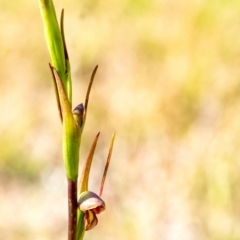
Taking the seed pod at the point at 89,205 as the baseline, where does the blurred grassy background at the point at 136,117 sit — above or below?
above

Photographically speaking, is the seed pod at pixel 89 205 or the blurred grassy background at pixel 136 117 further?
the blurred grassy background at pixel 136 117

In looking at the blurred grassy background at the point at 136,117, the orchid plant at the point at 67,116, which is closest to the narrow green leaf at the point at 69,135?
the orchid plant at the point at 67,116

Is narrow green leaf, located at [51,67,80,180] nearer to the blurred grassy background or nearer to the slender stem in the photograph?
the slender stem

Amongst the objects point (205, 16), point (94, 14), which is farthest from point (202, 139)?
point (94, 14)

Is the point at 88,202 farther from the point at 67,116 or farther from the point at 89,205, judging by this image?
the point at 67,116

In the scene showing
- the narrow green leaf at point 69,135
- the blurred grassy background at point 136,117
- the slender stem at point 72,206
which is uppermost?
the blurred grassy background at point 136,117

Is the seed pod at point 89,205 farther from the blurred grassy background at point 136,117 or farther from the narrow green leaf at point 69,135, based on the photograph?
the blurred grassy background at point 136,117

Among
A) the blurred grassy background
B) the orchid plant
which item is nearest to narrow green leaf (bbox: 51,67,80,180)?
the orchid plant

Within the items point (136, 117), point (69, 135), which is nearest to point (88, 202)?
point (69, 135)

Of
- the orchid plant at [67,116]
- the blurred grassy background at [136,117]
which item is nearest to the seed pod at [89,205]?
the orchid plant at [67,116]
